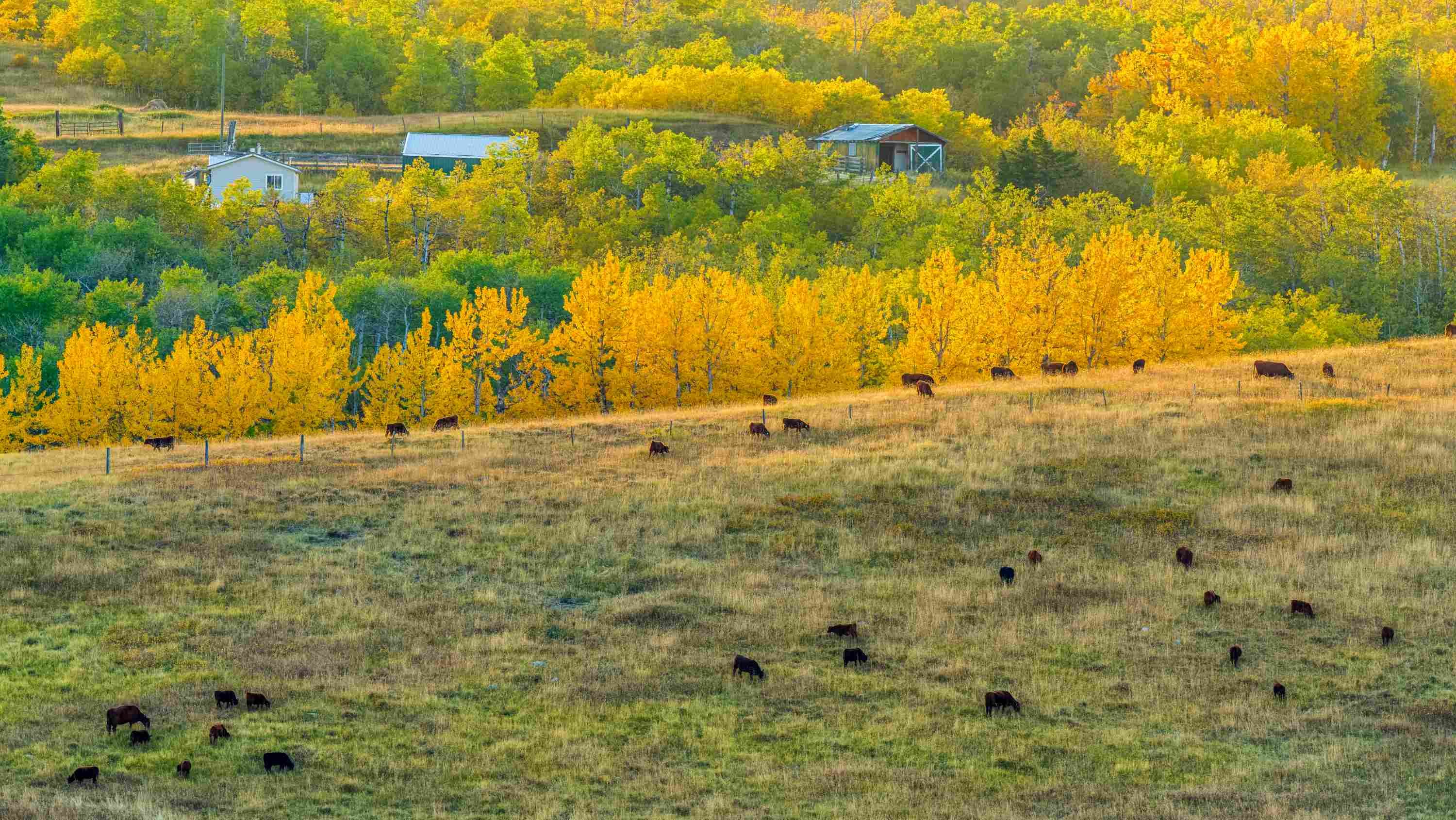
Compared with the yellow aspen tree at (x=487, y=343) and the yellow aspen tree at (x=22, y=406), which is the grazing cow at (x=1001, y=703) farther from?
the yellow aspen tree at (x=22, y=406)

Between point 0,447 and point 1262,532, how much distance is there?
51.9 metres

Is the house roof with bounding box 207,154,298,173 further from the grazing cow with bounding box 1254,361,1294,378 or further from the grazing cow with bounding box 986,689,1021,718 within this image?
the grazing cow with bounding box 986,689,1021,718

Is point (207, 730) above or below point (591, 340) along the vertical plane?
below

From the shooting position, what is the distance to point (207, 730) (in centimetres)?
2594

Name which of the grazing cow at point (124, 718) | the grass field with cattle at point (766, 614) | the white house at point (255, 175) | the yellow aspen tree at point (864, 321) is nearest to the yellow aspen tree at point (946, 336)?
the yellow aspen tree at point (864, 321)

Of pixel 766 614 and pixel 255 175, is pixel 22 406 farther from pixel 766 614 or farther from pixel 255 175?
pixel 766 614

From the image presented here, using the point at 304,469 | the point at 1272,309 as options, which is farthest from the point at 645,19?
the point at 304,469

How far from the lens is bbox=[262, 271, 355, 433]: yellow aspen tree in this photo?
68.8 meters

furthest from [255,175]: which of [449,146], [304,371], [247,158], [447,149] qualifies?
[304,371]

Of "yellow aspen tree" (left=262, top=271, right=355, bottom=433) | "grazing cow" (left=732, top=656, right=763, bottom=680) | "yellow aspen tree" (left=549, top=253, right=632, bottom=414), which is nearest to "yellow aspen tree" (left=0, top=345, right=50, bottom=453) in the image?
"yellow aspen tree" (left=262, top=271, right=355, bottom=433)

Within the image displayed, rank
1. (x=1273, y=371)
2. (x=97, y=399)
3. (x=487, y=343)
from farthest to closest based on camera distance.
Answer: (x=487, y=343), (x=97, y=399), (x=1273, y=371)

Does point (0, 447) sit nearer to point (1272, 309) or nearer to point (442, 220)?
point (442, 220)

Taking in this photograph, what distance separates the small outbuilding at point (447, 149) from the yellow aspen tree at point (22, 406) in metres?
51.5

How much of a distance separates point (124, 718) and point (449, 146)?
104735 millimetres
